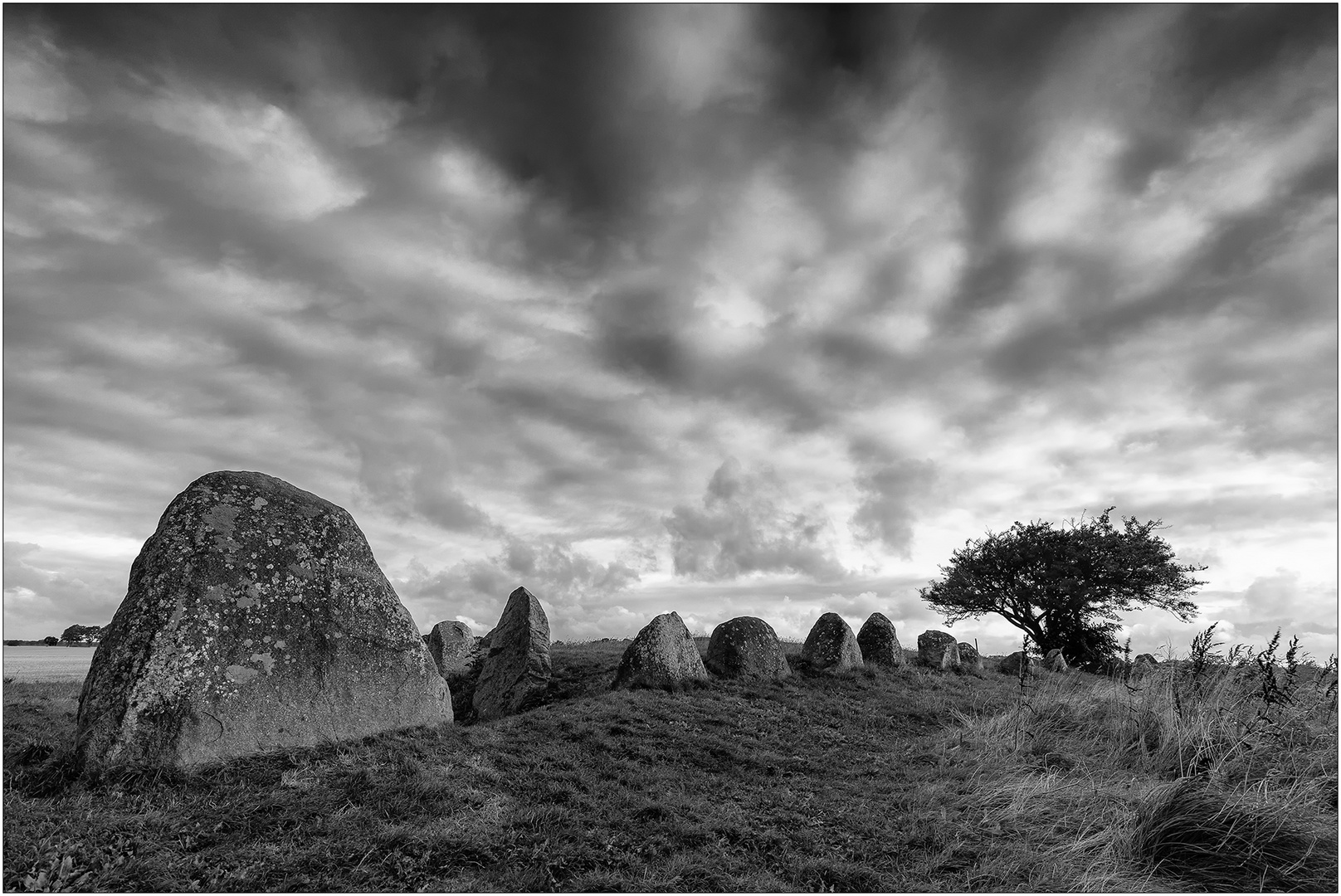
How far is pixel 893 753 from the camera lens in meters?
12.6

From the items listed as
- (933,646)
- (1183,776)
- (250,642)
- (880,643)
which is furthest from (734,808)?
(933,646)

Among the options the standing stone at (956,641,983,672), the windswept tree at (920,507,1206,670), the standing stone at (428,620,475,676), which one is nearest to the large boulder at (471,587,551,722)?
the standing stone at (428,620,475,676)

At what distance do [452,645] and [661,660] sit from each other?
8368 millimetres

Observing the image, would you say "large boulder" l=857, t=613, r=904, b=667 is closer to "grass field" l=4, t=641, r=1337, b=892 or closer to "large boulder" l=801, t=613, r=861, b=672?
"large boulder" l=801, t=613, r=861, b=672

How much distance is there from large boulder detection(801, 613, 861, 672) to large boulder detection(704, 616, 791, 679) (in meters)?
1.52

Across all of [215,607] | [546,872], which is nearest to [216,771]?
[215,607]

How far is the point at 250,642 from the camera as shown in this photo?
1049 cm

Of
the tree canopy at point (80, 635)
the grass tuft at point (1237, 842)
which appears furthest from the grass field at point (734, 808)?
the tree canopy at point (80, 635)

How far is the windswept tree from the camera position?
33812mm

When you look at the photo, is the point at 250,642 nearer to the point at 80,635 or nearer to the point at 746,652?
the point at 746,652

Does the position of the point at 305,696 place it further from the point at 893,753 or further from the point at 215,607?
the point at 893,753

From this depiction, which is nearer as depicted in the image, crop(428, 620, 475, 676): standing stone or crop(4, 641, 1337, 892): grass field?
crop(4, 641, 1337, 892): grass field

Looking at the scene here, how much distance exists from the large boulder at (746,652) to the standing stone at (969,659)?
9175mm

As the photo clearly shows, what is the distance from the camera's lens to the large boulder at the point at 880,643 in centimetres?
2293
